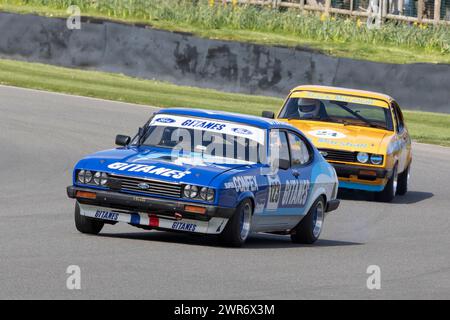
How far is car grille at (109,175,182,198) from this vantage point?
11.2 metres

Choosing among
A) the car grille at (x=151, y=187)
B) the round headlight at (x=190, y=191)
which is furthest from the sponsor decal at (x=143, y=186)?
the round headlight at (x=190, y=191)

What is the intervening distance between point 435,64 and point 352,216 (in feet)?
43.4

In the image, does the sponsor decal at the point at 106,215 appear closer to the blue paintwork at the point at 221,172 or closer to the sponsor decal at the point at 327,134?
the blue paintwork at the point at 221,172

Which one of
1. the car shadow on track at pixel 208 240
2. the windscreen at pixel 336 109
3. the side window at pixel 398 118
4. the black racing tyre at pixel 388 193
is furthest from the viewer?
the side window at pixel 398 118

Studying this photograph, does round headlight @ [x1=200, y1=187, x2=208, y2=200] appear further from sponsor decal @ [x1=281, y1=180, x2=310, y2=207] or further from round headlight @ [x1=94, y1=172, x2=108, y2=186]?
sponsor decal @ [x1=281, y1=180, x2=310, y2=207]

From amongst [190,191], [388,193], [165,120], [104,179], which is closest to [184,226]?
[190,191]

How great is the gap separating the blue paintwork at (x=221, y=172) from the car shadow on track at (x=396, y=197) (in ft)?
16.4

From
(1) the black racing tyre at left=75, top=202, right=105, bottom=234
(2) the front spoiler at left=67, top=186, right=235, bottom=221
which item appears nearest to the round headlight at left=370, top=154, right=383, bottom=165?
(1) the black racing tyre at left=75, top=202, right=105, bottom=234

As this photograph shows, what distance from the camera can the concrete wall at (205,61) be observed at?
2852cm

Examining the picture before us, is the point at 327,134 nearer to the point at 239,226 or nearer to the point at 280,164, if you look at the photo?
the point at 280,164

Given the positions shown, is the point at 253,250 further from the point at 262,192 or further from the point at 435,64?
the point at 435,64

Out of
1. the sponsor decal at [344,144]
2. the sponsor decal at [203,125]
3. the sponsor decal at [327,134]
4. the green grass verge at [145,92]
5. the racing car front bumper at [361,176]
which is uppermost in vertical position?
the sponsor decal at [203,125]

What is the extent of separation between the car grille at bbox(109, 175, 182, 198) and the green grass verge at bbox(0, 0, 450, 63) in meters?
22.6

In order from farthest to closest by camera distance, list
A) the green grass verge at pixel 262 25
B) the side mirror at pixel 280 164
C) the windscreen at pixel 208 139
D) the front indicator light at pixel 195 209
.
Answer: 1. the green grass verge at pixel 262 25
2. the side mirror at pixel 280 164
3. the windscreen at pixel 208 139
4. the front indicator light at pixel 195 209
